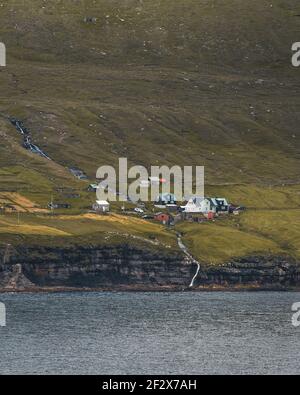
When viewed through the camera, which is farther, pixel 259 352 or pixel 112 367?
pixel 259 352

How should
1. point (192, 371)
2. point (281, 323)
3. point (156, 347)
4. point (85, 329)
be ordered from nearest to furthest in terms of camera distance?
point (192, 371)
point (156, 347)
point (85, 329)
point (281, 323)
